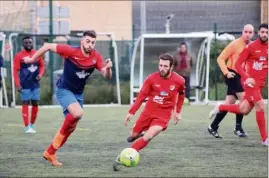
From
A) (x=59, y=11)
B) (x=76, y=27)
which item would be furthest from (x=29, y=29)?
(x=76, y=27)

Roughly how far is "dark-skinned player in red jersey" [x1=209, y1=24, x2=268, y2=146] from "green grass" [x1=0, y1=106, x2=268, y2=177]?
0.54 m

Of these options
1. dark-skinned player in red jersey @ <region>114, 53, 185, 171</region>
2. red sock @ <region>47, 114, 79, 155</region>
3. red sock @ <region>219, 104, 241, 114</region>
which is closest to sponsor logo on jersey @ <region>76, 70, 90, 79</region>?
red sock @ <region>47, 114, 79, 155</region>

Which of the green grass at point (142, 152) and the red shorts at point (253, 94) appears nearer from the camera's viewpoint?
the green grass at point (142, 152)

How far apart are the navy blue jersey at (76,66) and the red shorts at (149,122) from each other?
0.95 meters

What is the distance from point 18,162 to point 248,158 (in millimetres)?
3213

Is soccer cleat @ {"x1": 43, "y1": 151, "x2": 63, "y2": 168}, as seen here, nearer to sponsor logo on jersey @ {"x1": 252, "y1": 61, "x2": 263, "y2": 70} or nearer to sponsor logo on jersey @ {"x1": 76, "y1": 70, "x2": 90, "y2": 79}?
sponsor logo on jersey @ {"x1": 76, "y1": 70, "x2": 90, "y2": 79}

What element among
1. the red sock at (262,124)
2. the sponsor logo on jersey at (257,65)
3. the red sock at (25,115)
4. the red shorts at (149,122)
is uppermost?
the sponsor logo on jersey at (257,65)

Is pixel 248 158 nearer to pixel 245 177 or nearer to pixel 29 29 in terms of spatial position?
pixel 245 177

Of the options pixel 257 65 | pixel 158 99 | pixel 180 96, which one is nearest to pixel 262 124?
pixel 257 65

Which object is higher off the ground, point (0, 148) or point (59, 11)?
point (59, 11)

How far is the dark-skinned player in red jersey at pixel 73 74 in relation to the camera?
1093cm

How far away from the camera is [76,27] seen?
3462cm

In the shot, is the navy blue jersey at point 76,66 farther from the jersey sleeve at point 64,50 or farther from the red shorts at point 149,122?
the red shorts at point 149,122

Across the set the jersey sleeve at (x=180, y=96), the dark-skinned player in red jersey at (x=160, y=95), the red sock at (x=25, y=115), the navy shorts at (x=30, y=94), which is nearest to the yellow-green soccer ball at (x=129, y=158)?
the dark-skinned player in red jersey at (x=160, y=95)
